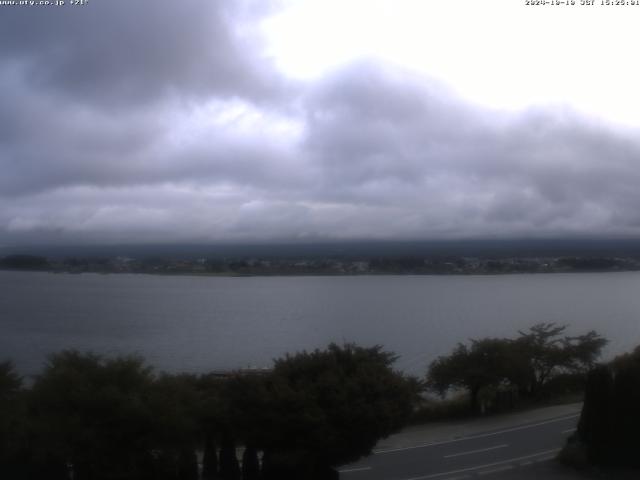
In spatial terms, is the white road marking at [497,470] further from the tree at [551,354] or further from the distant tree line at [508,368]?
the tree at [551,354]

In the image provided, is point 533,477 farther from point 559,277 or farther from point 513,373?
point 559,277

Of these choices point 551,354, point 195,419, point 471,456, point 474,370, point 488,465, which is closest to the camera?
point 195,419

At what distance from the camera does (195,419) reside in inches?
637

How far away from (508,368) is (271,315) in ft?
136

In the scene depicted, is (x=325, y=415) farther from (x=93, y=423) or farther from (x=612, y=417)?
(x=612, y=417)

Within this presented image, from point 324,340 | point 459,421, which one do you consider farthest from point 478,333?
point 459,421

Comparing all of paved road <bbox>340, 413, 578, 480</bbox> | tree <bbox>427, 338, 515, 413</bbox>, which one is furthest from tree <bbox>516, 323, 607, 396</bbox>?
paved road <bbox>340, 413, 578, 480</bbox>

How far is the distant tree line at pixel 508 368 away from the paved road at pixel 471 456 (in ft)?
18.6

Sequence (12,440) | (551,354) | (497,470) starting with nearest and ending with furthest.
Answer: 1. (12,440)
2. (497,470)
3. (551,354)

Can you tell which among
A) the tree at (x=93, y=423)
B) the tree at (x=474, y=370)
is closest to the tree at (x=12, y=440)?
the tree at (x=93, y=423)

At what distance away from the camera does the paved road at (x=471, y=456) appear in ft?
61.7

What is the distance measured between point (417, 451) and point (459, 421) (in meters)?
6.40

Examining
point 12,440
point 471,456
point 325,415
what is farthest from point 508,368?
point 12,440

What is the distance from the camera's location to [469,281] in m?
132
